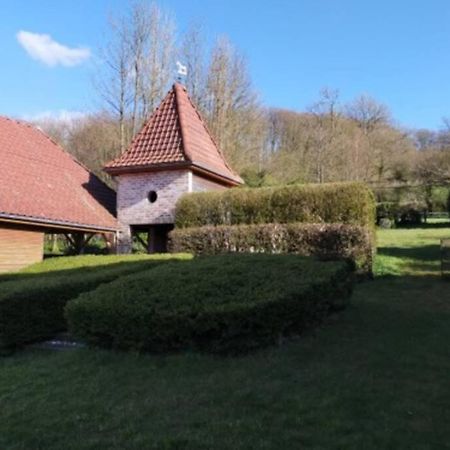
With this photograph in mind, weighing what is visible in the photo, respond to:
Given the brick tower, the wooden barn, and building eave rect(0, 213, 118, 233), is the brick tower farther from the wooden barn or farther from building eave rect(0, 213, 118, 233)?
building eave rect(0, 213, 118, 233)

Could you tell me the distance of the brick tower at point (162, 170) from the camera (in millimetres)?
17391

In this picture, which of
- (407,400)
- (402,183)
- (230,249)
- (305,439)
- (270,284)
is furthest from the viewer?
(402,183)

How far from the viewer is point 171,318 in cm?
676

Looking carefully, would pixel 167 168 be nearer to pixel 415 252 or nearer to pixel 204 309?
pixel 415 252

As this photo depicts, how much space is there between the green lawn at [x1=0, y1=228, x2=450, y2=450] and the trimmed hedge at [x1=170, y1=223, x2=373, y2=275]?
19.2ft

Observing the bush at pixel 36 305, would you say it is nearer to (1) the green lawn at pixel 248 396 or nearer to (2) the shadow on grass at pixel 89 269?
(1) the green lawn at pixel 248 396

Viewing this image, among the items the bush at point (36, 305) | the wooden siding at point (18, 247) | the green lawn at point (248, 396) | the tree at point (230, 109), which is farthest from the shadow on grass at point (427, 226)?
the bush at point (36, 305)

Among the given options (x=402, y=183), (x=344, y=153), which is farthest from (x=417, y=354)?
(x=402, y=183)

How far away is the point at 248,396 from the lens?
207 inches

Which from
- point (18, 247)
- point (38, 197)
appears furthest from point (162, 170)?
point (18, 247)

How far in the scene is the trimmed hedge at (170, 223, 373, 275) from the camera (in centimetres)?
1416

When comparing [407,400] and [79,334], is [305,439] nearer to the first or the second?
[407,400]

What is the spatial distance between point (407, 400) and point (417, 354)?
1.78 meters

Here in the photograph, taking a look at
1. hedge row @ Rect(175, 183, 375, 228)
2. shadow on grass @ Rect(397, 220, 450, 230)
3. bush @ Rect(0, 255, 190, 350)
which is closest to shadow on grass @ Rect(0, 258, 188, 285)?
bush @ Rect(0, 255, 190, 350)
